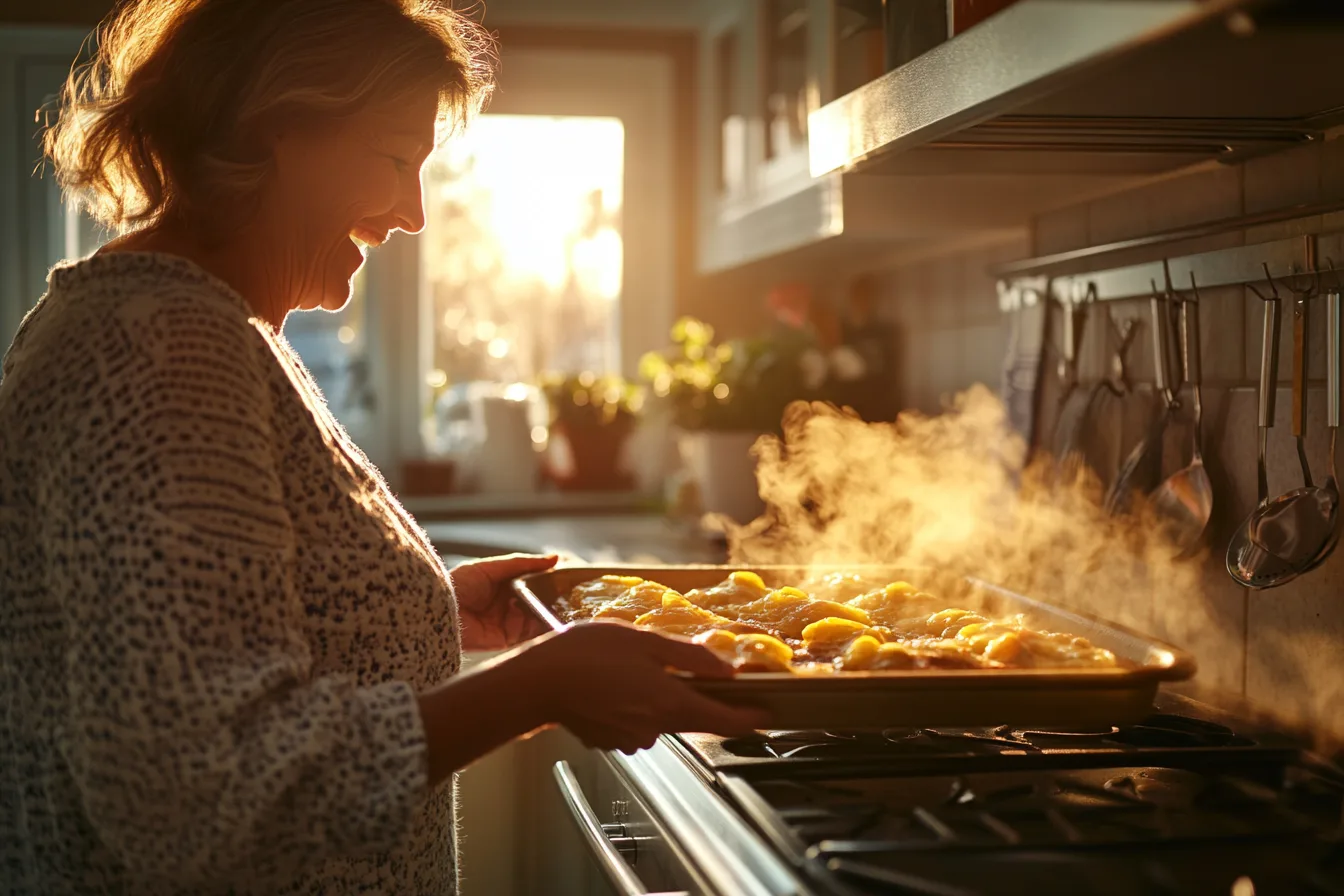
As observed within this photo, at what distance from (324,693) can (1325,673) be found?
3.05ft

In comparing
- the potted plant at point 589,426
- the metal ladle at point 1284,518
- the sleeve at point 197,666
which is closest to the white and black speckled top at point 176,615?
the sleeve at point 197,666

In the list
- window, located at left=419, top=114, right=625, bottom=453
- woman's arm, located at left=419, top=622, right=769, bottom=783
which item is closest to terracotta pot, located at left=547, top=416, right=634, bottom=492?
window, located at left=419, top=114, right=625, bottom=453

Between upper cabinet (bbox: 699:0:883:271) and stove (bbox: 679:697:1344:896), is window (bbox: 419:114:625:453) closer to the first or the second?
upper cabinet (bbox: 699:0:883:271)

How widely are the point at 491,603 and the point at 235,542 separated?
63 cm

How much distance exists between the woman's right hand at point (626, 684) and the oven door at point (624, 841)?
5.0 inches

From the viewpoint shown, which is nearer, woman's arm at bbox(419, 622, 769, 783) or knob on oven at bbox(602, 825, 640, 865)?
woman's arm at bbox(419, 622, 769, 783)

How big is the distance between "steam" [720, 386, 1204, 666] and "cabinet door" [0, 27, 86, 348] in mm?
1949

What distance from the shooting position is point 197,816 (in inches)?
31.3

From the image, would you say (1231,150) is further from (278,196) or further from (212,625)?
(212,625)

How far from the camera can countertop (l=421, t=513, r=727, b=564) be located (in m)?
2.44

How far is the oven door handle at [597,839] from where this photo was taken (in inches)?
45.0

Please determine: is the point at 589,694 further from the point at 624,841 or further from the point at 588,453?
the point at 588,453

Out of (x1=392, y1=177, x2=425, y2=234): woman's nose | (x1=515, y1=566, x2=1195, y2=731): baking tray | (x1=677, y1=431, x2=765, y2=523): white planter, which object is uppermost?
(x1=392, y1=177, x2=425, y2=234): woman's nose

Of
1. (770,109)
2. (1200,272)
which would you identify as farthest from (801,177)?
(1200,272)
